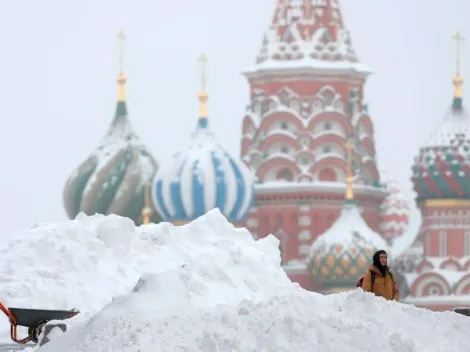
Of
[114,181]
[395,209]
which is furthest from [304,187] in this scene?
[395,209]

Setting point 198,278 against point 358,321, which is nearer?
point 358,321

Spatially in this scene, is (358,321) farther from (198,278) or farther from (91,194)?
(91,194)

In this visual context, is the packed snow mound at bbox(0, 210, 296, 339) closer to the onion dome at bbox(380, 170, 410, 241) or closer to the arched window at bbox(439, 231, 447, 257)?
the arched window at bbox(439, 231, 447, 257)

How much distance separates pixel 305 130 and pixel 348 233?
5263 millimetres

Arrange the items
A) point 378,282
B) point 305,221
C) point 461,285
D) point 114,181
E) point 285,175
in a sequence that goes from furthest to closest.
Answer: point 285,175
point 305,221
point 114,181
point 461,285
point 378,282

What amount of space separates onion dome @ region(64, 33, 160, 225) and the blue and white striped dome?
89cm

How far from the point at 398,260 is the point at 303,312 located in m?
58.7

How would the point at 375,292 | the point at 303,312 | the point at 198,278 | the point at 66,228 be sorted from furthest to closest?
1. the point at 66,228
2. the point at 198,278
3. the point at 375,292
4. the point at 303,312

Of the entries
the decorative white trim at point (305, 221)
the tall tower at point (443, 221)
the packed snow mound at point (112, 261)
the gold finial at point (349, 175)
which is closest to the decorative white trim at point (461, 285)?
the tall tower at point (443, 221)

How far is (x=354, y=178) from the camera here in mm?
74250

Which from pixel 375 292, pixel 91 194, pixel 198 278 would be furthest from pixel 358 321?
pixel 91 194

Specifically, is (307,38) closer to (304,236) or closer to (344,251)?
(304,236)

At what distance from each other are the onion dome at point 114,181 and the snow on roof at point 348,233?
4.95m

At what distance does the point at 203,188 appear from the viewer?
231 feet
